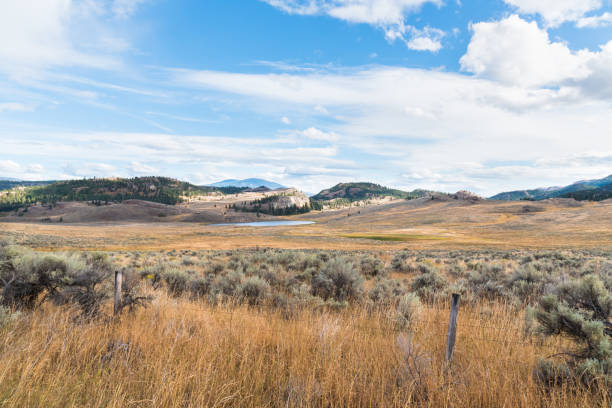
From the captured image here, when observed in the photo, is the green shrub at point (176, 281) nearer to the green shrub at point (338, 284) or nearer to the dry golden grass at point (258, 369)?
the green shrub at point (338, 284)

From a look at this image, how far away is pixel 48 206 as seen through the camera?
154m

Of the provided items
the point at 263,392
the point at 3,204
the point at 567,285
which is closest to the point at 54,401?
the point at 263,392

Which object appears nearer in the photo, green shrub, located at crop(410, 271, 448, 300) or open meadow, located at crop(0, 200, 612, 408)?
open meadow, located at crop(0, 200, 612, 408)

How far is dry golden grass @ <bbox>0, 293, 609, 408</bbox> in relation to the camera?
3119mm

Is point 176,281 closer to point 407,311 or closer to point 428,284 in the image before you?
point 407,311

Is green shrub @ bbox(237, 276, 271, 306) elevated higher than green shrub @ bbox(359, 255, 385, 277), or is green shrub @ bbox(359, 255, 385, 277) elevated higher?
green shrub @ bbox(237, 276, 271, 306)

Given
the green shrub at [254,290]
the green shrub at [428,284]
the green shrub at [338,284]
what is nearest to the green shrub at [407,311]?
the green shrub at [338,284]

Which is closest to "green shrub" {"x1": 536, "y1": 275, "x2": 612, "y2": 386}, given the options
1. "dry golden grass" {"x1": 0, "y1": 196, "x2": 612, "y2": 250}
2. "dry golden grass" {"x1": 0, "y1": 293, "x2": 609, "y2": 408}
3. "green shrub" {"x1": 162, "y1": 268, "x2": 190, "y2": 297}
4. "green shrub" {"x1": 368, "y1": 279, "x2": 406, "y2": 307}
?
"dry golden grass" {"x1": 0, "y1": 293, "x2": 609, "y2": 408}

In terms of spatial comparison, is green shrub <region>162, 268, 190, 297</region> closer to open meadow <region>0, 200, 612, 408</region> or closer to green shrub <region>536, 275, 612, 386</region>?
open meadow <region>0, 200, 612, 408</region>

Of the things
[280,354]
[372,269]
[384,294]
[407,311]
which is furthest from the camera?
[372,269]

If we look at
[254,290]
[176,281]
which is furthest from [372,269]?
[176,281]

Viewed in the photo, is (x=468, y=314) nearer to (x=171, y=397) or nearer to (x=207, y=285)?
(x=171, y=397)

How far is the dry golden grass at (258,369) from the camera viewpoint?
3119 mm

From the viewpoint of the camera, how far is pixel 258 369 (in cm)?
368
